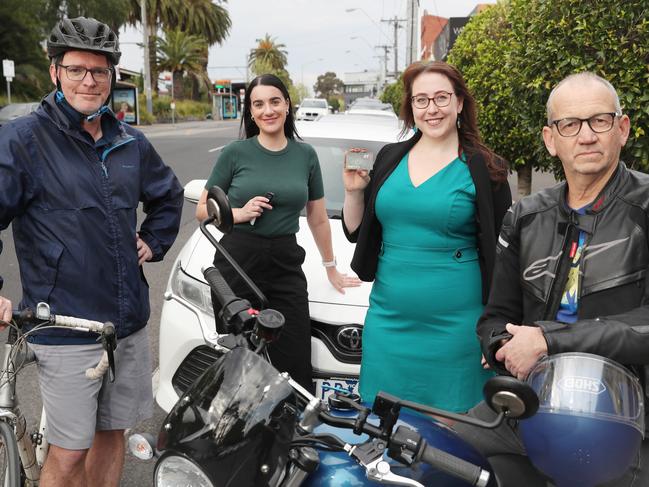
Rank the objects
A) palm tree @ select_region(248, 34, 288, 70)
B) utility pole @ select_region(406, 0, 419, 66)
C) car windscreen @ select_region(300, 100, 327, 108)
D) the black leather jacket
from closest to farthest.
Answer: the black leather jacket, utility pole @ select_region(406, 0, 419, 66), car windscreen @ select_region(300, 100, 327, 108), palm tree @ select_region(248, 34, 288, 70)

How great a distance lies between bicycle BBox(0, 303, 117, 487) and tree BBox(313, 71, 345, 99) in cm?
14209

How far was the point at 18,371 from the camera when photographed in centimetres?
234

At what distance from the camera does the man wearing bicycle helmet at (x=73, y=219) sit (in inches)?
97.3

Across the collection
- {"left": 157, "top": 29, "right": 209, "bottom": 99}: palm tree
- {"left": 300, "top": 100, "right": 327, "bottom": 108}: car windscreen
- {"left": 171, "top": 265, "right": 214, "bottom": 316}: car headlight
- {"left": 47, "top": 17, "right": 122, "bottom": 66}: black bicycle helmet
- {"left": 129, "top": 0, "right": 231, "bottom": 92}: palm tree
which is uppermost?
{"left": 129, "top": 0, "right": 231, "bottom": 92}: palm tree

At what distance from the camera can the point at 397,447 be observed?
1.38 m


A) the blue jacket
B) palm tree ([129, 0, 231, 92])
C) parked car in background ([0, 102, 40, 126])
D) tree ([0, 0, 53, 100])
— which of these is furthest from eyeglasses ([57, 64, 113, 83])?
palm tree ([129, 0, 231, 92])

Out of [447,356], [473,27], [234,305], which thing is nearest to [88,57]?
[234,305]

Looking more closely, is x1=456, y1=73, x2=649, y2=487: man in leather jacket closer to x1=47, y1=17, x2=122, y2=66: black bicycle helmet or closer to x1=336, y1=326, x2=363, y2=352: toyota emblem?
x1=336, y1=326, x2=363, y2=352: toyota emblem

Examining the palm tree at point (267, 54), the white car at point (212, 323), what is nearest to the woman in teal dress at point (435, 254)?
the white car at point (212, 323)

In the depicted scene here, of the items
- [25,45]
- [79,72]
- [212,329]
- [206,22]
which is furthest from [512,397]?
[206,22]

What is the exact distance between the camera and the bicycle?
86.3 inches

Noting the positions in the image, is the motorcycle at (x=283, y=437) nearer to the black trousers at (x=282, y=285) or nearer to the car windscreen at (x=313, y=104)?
the black trousers at (x=282, y=285)

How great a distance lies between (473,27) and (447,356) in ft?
26.4

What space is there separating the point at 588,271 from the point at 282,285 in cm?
175
